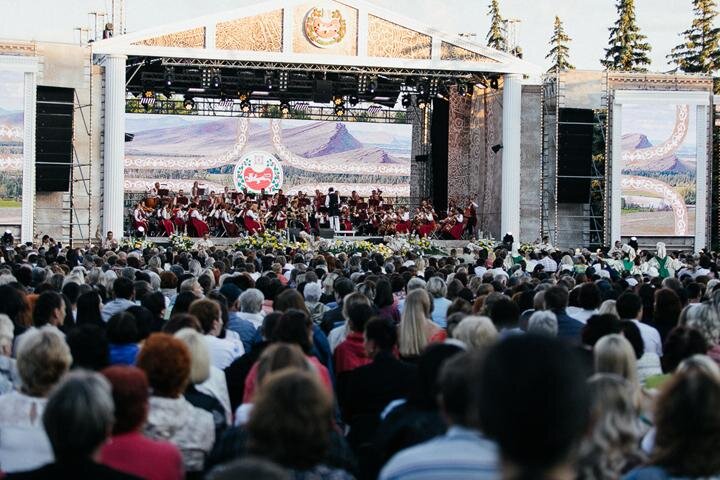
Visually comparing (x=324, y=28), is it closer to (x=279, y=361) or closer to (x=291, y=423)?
(x=279, y=361)

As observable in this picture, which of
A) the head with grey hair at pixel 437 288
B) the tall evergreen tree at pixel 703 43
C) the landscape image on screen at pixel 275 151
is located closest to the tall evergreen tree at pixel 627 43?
the tall evergreen tree at pixel 703 43

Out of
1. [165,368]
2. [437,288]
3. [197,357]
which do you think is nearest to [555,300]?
[437,288]

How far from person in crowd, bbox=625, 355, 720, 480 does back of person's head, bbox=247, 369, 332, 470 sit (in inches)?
42.5

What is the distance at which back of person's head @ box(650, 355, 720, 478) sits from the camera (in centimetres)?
393

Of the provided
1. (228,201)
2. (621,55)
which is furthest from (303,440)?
(621,55)

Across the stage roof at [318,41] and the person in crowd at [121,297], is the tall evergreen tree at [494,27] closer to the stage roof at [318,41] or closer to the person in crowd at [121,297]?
the stage roof at [318,41]

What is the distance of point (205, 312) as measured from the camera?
7734mm

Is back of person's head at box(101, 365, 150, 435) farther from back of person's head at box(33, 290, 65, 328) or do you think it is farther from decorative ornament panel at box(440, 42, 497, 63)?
decorative ornament panel at box(440, 42, 497, 63)

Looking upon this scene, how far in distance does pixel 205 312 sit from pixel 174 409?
8.43ft

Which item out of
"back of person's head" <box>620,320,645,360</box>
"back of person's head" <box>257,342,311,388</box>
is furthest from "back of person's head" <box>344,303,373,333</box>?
"back of person's head" <box>257,342,311,388</box>

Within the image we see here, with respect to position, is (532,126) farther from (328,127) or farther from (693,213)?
(328,127)

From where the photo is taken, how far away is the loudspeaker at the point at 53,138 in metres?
30.6

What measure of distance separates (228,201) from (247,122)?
3376 millimetres

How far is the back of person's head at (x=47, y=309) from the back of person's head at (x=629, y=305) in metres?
4.14
